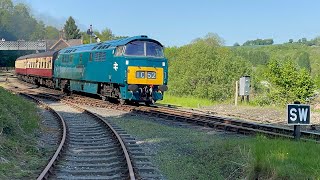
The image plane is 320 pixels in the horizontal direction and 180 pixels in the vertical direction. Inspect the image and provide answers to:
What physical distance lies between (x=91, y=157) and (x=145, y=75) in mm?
11297

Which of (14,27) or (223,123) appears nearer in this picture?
(223,123)

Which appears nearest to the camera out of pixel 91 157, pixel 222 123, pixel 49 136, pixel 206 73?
pixel 91 157

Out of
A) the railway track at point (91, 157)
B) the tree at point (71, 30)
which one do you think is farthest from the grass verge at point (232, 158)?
the tree at point (71, 30)

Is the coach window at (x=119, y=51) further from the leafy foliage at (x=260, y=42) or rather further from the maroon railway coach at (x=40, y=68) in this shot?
the leafy foliage at (x=260, y=42)

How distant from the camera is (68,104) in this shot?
2306 cm

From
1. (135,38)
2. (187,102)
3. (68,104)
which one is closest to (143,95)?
(135,38)

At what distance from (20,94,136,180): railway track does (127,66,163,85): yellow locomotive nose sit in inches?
237

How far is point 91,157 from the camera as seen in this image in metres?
9.00

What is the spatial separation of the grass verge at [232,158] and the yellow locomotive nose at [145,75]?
27.5 feet

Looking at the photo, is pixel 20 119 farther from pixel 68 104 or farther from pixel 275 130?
pixel 68 104

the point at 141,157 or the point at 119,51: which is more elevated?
the point at 119,51

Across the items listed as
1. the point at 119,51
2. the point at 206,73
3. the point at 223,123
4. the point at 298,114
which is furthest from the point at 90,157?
the point at 206,73

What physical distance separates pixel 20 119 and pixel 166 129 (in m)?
4.28

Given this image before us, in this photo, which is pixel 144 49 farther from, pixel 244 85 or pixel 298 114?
pixel 298 114
